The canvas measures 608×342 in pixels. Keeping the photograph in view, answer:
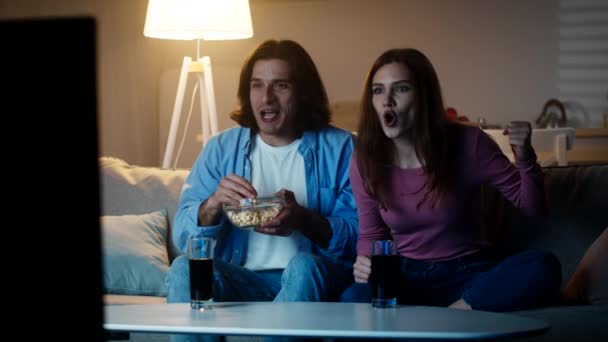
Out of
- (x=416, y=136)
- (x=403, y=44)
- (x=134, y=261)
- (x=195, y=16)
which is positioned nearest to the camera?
(x=416, y=136)

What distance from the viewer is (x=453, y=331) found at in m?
1.54

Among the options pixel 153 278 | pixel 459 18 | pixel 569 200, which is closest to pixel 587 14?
pixel 459 18

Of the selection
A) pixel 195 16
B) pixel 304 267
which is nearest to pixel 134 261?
pixel 304 267

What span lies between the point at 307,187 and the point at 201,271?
66cm

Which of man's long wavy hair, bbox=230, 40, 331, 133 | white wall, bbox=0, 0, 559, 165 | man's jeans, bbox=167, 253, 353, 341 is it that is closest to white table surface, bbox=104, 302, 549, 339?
man's jeans, bbox=167, 253, 353, 341

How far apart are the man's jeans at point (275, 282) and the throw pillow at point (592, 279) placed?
0.56 metres

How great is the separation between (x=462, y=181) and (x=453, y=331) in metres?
0.84

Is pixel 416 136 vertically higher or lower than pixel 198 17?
lower

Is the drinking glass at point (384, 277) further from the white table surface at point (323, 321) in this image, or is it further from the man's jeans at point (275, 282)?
the man's jeans at point (275, 282)

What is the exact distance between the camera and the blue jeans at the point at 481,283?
2.14m

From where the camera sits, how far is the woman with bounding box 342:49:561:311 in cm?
226

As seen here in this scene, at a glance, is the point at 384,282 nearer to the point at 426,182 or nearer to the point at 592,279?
the point at 426,182

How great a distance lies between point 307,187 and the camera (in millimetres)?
2518

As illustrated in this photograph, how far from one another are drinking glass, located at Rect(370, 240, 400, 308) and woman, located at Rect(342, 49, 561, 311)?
27 centimetres
